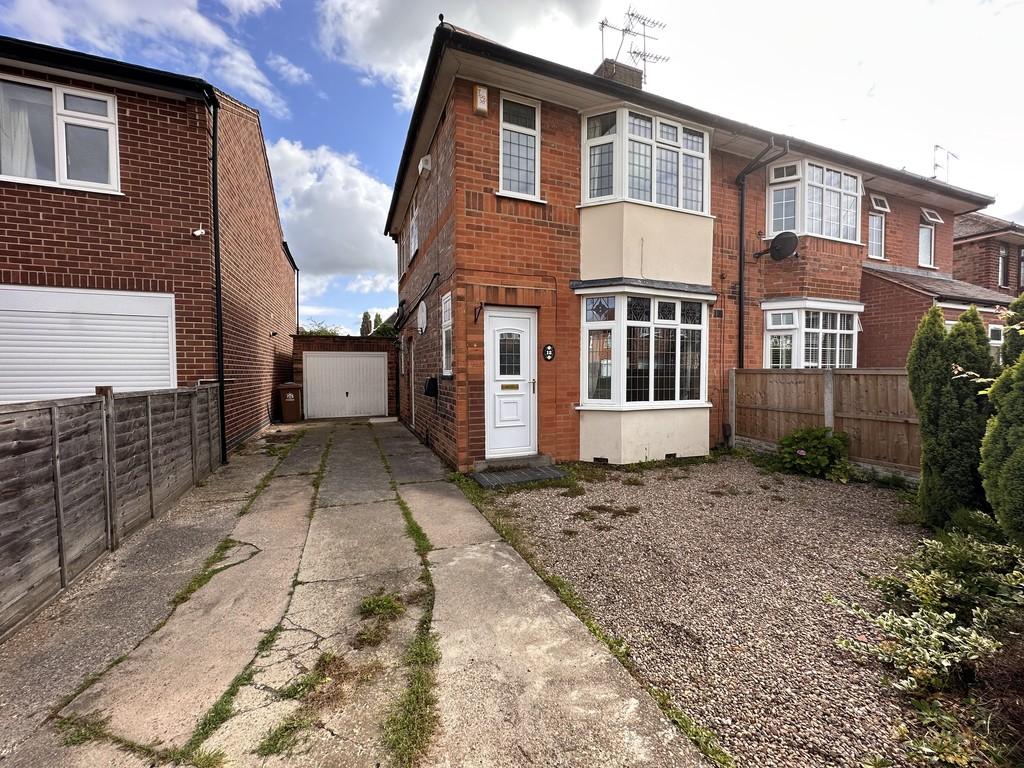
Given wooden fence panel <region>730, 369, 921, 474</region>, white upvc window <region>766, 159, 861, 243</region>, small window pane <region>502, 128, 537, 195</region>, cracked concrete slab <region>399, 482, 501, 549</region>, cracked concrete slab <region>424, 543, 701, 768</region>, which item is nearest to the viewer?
cracked concrete slab <region>424, 543, 701, 768</region>

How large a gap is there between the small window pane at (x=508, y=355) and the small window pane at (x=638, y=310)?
6.23 ft

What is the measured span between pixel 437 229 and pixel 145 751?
707 cm

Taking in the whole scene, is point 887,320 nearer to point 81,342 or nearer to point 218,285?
point 218,285

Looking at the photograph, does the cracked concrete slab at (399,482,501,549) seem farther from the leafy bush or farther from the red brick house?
the leafy bush

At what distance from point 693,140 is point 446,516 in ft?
Answer: 24.5

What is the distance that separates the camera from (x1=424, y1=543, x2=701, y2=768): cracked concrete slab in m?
1.76

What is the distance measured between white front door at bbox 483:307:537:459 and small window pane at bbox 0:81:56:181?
21.9 feet

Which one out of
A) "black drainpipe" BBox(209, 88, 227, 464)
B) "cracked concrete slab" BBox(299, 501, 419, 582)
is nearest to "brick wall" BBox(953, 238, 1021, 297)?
"cracked concrete slab" BBox(299, 501, 419, 582)

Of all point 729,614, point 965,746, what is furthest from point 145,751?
point 965,746

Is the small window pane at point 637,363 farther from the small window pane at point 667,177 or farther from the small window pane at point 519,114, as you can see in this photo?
the small window pane at point 519,114

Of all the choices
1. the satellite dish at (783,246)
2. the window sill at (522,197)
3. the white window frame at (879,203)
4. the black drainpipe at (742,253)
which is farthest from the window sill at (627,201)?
the white window frame at (879,203)

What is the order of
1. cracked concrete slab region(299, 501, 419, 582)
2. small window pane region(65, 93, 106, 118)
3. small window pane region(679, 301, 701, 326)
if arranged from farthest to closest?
small window pane region(679, 301, 701, 326) → small window pane region(65, 93, 106, 118) → cracked concrete slab region(299, 501, 419, 582)

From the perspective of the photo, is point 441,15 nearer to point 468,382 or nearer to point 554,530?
point 468,382

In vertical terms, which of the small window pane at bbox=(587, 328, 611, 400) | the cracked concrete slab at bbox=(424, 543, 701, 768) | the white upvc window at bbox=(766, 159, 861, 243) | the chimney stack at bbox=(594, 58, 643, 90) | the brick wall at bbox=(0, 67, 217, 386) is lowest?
the cracked concrete slab at bbox=(424, 543, 701, 768)
